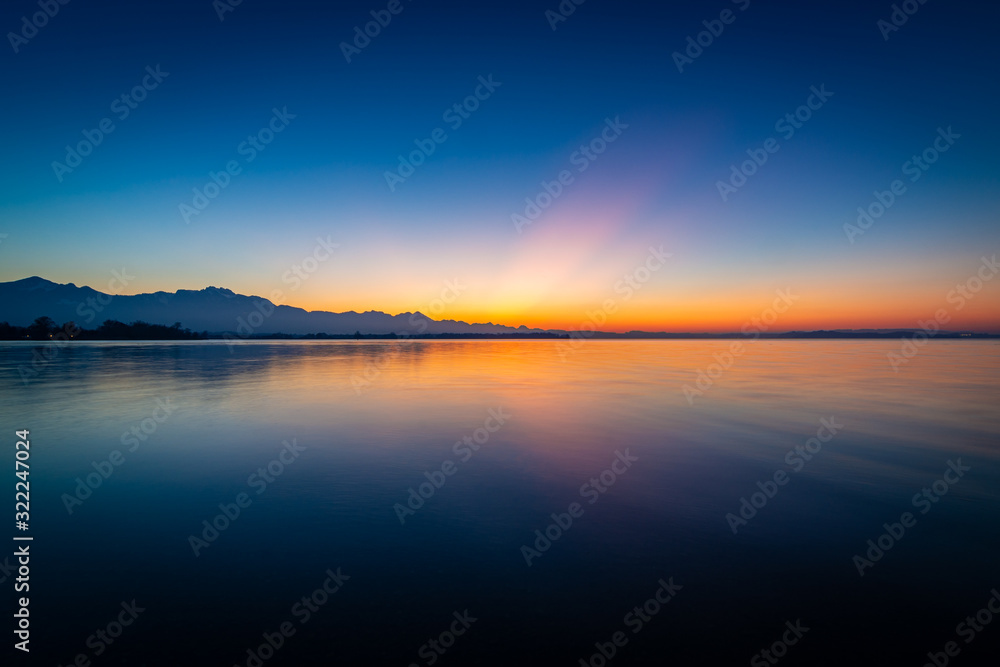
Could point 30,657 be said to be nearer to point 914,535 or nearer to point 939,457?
point 914,535

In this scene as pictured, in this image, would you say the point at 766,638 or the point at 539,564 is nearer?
the point at 766,638

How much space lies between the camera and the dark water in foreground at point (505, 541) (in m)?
4.06

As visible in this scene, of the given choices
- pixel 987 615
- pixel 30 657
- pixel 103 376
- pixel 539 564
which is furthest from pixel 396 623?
pixel 103 376

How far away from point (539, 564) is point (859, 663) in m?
2.92

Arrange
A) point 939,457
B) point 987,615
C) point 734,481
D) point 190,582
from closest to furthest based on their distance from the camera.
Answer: point 987,615, point 190,582, point 734,481, point 939,457

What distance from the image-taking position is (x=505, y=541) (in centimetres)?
597

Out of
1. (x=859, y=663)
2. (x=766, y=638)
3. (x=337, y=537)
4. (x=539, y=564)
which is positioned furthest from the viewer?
(x=337, y=537)

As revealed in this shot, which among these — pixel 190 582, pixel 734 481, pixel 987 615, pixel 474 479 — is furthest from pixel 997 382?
pixel 190 582

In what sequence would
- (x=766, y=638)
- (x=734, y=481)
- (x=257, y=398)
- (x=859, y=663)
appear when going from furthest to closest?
(x=257, y=398) → (x=734, y=481) → (x=766, y=638) → (x=859, y=663)

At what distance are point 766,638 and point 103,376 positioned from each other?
1253 inches

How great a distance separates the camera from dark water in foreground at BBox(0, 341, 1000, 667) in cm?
406

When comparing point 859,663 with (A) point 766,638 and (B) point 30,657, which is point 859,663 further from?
(B) point 30,657

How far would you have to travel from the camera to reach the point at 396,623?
424 cm

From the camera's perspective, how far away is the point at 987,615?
4.50 meters
